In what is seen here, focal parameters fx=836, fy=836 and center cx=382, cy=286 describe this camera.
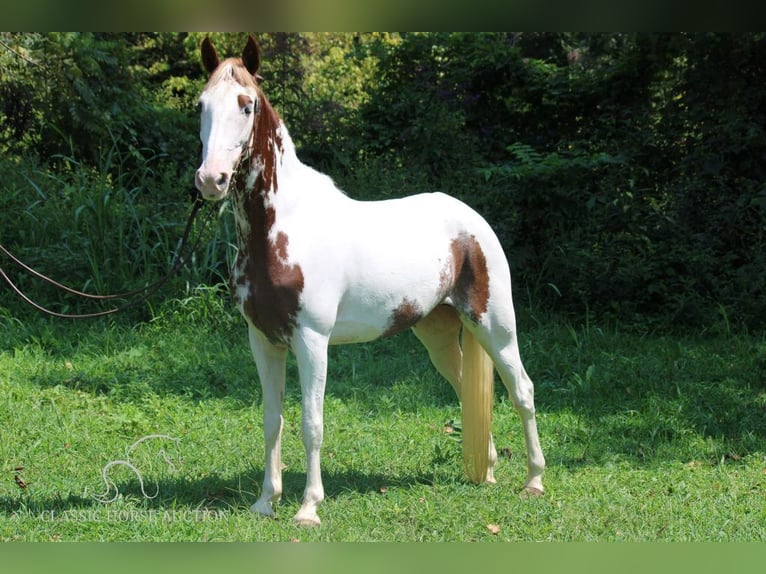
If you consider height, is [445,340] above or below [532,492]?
above

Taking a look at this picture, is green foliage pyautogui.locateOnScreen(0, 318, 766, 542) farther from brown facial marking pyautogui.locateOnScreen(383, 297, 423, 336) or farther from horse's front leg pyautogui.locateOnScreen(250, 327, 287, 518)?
brown facial marking pyautogui.locateOnScreen(383, 297, 423, 336)

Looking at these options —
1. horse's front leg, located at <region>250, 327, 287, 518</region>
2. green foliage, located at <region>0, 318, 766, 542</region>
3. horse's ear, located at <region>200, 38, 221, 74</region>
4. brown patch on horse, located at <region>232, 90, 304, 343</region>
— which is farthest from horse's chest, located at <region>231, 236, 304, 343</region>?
green foliage, located at <region>0, 318, 766, 542</region>

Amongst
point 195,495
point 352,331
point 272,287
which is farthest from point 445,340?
point 195,495

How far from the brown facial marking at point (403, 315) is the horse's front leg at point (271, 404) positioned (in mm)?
571

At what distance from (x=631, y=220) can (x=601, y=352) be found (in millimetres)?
1931

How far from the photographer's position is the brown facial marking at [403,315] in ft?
14.2

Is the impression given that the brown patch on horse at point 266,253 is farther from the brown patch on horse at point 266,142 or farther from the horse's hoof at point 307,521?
the horse's hoof at point 307,521

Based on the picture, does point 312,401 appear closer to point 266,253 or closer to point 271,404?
point 271,404

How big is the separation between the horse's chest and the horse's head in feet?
1.50

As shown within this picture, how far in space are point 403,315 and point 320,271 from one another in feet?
1.81

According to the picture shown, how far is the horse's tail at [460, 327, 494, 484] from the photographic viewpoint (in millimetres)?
4684

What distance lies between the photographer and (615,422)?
19.0 feet

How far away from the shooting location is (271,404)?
4.29 metres

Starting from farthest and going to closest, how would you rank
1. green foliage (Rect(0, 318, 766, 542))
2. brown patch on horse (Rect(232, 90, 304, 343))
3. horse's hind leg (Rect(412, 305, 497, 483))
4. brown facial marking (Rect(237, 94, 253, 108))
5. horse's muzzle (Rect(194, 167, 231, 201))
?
horse's hind leg (Rect(412, 305, 497, 483)) → green foliage (Rect(0, 318, 766, 542)) → brown patch on horse (Rect(232, 90, 304, 343)) → brown facial marking (Rect(237, 94, 253, 108)) → horse's muzzle (Rect(194, 167, 231, 201))
